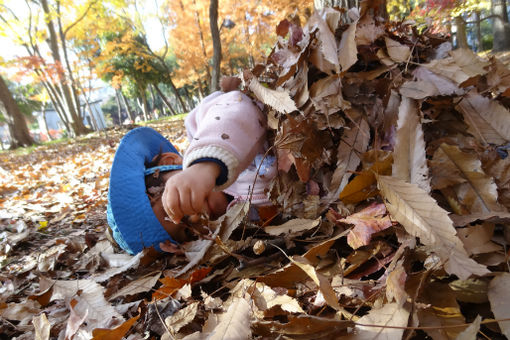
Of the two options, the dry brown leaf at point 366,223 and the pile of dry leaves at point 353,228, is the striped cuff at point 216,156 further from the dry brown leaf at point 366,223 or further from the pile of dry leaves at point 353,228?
the dry brown leaf at point 366,223

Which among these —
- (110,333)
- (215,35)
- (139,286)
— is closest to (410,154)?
(110,333)

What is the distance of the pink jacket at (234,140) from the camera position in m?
1.24

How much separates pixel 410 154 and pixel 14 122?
1303cm

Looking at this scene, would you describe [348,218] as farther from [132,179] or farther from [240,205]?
[132,179]

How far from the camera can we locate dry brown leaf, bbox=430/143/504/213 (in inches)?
29.8

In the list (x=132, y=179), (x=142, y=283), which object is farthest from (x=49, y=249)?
(x=142, y=283)

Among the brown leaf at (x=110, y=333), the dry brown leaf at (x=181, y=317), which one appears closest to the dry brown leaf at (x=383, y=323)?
the dry brown leaf at (x=181, y=317)

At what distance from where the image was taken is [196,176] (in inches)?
46.0

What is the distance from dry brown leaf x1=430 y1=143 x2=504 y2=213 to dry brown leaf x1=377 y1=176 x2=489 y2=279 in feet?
0.55

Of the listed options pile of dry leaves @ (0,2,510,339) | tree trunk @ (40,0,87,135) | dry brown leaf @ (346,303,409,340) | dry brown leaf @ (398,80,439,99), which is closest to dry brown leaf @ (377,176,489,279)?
pile of dry leaves @ (0,2,510,339)

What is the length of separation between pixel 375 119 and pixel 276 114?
0.40 metres

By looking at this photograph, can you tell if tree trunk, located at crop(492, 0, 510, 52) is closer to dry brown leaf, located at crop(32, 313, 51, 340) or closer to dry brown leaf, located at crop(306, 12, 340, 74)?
dry brown leaf, located at crop(306, 12, 340, 74)

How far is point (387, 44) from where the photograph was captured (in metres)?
1.15

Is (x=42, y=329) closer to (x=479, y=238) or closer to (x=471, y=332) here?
(x=471, y=332)
